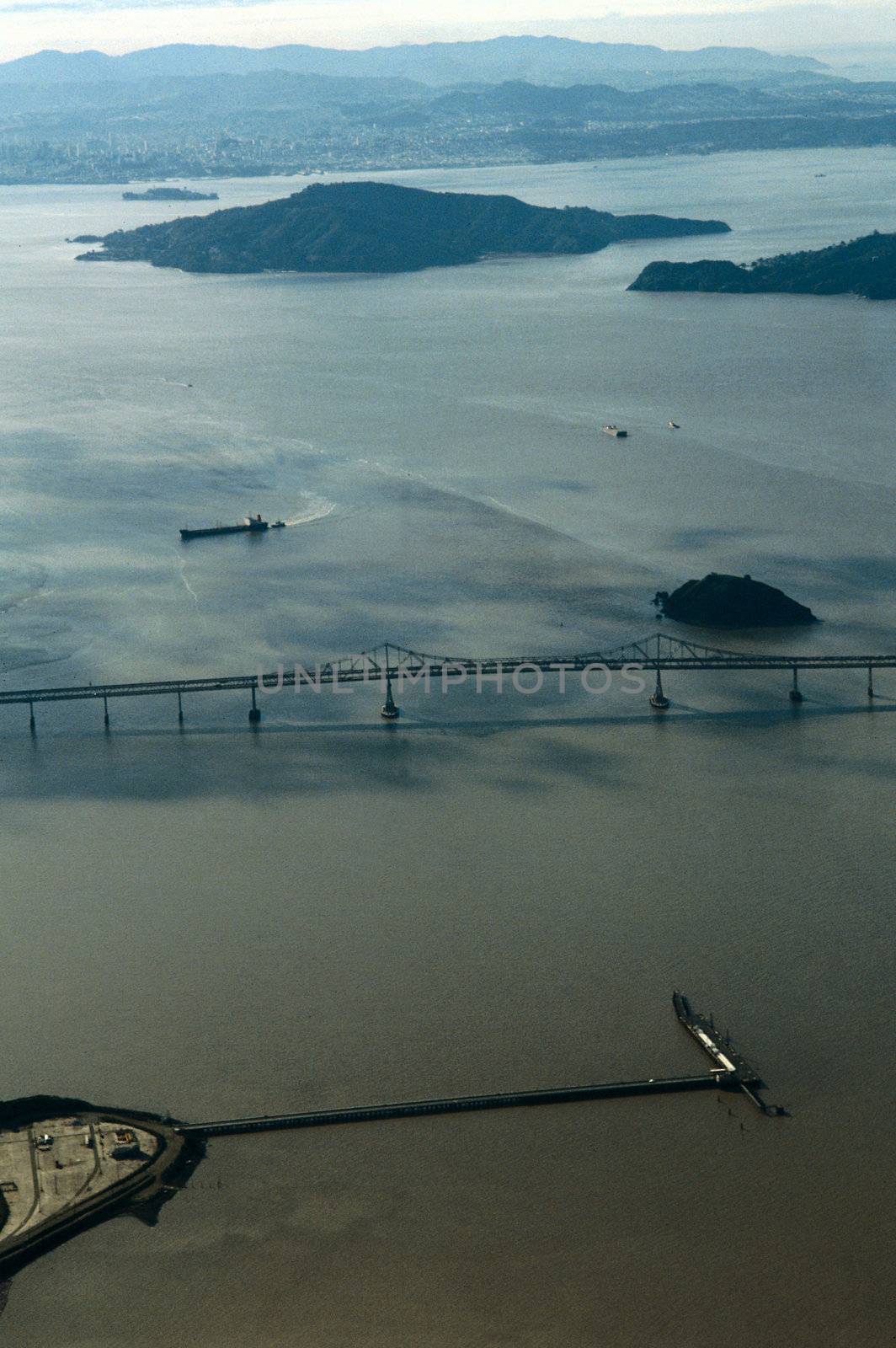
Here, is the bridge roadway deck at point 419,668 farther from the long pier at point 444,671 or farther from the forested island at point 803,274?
the forested island at point 803,274

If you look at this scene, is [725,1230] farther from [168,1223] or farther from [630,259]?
[630,259]

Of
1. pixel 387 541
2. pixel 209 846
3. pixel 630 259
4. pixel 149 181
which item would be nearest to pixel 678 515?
pixel 387 541

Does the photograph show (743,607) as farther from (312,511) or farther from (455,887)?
(312,511)

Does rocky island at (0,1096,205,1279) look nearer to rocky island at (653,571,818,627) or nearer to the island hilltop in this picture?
rocky island at (653,571,818,627)

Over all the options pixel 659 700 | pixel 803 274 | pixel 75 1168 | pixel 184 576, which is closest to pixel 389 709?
pixel 659 700

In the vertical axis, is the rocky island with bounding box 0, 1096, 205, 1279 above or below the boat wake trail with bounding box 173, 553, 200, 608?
below

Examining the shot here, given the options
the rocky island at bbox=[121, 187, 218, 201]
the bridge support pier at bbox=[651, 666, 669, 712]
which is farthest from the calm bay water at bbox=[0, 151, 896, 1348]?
the rocky island at bbox=[121, 187, 218, 201]

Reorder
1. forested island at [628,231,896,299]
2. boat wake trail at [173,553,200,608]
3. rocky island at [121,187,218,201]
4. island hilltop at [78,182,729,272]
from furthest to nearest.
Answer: rocky island at [121,187,218,201] → island hilltop at [78,182,729,272] → forested island at [628,231,896,299] → boat wake trail at [173,553,200,608]
